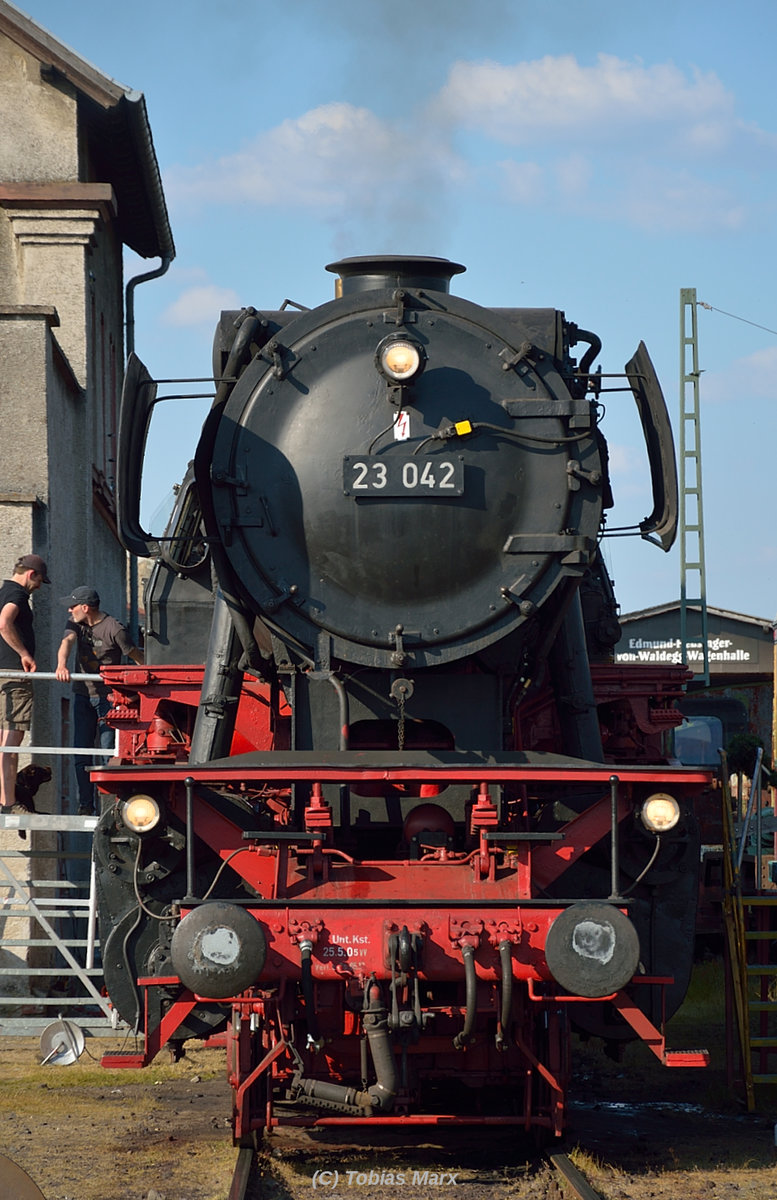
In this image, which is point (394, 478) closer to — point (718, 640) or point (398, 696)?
point (398, 696)

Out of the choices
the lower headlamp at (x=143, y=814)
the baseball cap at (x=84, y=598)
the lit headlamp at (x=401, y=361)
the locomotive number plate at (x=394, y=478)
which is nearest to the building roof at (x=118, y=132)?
the baseball cap at (x=84, y=598)

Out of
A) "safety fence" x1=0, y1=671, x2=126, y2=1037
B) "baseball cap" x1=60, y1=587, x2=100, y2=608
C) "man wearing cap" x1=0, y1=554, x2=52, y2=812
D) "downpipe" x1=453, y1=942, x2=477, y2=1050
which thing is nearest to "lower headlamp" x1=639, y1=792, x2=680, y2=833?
"downpipe" x1=453, y1=942, x2=477, y2=1050

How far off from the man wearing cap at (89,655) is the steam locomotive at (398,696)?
9.09 ft

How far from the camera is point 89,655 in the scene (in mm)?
9570

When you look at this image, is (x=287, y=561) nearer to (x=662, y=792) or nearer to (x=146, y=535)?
(x=146, y=535)

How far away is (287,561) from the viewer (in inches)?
223

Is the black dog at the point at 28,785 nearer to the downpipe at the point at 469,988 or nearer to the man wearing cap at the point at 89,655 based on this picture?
the man wearing cap at the point at 89,655

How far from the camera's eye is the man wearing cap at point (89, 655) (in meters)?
8.97

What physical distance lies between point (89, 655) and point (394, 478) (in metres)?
4.52

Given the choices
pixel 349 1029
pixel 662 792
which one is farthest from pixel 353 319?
pixel 349 1029

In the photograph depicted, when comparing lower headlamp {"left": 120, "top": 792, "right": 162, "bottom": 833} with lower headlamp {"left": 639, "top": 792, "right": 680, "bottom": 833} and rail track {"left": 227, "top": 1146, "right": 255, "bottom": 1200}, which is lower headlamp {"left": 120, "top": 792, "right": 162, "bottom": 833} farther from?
lower headlamp {"left": 639, "top": 792, "right": 680, "bottom": 833}

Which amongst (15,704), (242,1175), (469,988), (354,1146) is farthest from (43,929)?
(469,988)

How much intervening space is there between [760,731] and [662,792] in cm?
2280

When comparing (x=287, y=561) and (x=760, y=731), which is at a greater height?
(x=287, y=561)
